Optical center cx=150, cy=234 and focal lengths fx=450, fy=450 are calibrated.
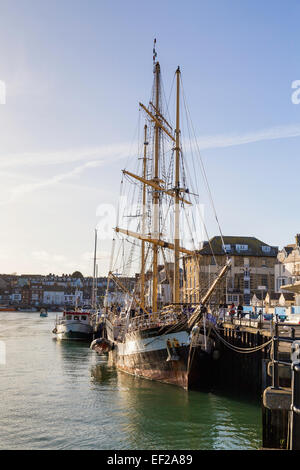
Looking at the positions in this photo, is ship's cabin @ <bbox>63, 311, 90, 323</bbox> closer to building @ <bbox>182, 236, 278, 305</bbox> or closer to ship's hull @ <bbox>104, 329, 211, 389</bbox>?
building @ <bbox>182, 236, 278, 305</bbox>

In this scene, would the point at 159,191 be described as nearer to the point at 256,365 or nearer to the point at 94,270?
the point at 256,365

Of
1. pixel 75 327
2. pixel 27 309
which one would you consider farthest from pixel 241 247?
pixel 27 309

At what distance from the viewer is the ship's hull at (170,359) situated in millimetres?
24531

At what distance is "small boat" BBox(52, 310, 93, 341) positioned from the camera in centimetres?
5925

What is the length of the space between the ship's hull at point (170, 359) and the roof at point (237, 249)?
4385 centimetres

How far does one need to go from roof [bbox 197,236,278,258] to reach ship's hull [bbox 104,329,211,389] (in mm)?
43853

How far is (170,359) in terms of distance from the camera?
2519 centimetres

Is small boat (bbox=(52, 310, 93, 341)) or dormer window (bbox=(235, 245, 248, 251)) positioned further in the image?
dormer window (bbox=(235, 245, 248, 251))

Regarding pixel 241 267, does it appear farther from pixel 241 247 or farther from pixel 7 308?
pixel 7 308

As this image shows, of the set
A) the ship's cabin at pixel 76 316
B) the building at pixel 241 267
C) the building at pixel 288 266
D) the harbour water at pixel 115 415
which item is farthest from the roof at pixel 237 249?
the harbour water at pixel 115 415

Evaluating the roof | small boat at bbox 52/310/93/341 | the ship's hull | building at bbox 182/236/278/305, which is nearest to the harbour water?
the ship's hull

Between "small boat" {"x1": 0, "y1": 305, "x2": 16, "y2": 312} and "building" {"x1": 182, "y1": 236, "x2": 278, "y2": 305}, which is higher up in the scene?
"building" {"x1": 182, "y1": 236, "x2": 278, "y2": 305}

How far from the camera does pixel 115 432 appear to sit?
17.0 meters
